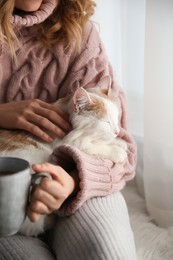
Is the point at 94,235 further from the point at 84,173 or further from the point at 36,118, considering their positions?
the point at 36,118

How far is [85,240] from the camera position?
2.51 feet

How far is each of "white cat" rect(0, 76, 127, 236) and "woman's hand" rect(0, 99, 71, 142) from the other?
2 cm

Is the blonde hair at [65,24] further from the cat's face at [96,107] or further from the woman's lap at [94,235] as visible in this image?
the woman's lap at [94,235]

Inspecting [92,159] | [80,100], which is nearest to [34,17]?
[80,100]

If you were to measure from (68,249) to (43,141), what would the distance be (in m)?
0.26

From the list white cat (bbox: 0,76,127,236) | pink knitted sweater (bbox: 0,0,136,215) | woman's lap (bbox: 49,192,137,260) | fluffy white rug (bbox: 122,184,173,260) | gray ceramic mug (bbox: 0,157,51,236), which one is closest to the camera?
gray ceramic mug (bbox: 0,157,51,236)

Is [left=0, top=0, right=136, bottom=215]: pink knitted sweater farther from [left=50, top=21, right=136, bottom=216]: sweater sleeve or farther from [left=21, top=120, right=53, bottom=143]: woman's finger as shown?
[left=21, top=120, right=53, bottom=143]: woman's finger

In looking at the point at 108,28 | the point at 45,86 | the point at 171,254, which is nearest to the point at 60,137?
the point at 45,86

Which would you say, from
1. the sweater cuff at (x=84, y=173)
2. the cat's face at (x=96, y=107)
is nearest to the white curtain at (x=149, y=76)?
the cat's face at (x=96, y=107)

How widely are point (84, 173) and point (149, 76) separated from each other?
1.73ft

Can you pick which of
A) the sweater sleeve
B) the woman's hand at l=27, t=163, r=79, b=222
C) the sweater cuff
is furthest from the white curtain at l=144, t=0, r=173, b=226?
the woman's hand at l=27, t=163, r=79, b=222

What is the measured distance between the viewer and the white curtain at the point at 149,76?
1175 millimetres

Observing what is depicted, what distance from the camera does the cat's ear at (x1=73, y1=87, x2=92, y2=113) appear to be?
0.91 metres

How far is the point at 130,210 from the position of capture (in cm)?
138
